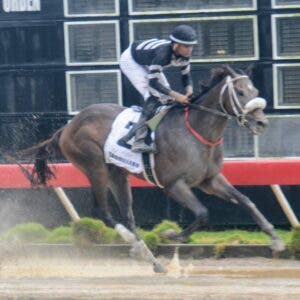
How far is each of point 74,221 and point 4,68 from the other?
1.82 m

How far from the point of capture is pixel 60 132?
1177 centimetres

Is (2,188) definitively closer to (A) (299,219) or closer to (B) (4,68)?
(B) (4,68)

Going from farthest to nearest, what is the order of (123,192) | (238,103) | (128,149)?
(123,192), (128,149), (238,103)

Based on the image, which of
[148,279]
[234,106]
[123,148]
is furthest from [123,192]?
[234,106]

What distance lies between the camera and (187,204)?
10.5 metres

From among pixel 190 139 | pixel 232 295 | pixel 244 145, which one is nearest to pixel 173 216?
pixel 244 145

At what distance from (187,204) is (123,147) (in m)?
0.91

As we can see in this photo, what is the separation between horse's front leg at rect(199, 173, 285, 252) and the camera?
10.4m

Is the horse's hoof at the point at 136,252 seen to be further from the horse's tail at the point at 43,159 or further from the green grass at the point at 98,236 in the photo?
the horse's tail at the point at 43,159

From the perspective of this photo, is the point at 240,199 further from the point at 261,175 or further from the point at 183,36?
the point at 261,175

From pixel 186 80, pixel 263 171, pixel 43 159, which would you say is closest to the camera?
pixel 186 80

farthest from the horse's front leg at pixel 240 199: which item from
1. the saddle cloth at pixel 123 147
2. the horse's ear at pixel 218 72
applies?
the horse's ear at pixel 218 72

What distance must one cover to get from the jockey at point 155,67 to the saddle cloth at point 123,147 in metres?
0.11

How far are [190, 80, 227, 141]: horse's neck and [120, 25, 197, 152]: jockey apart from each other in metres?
0.19
